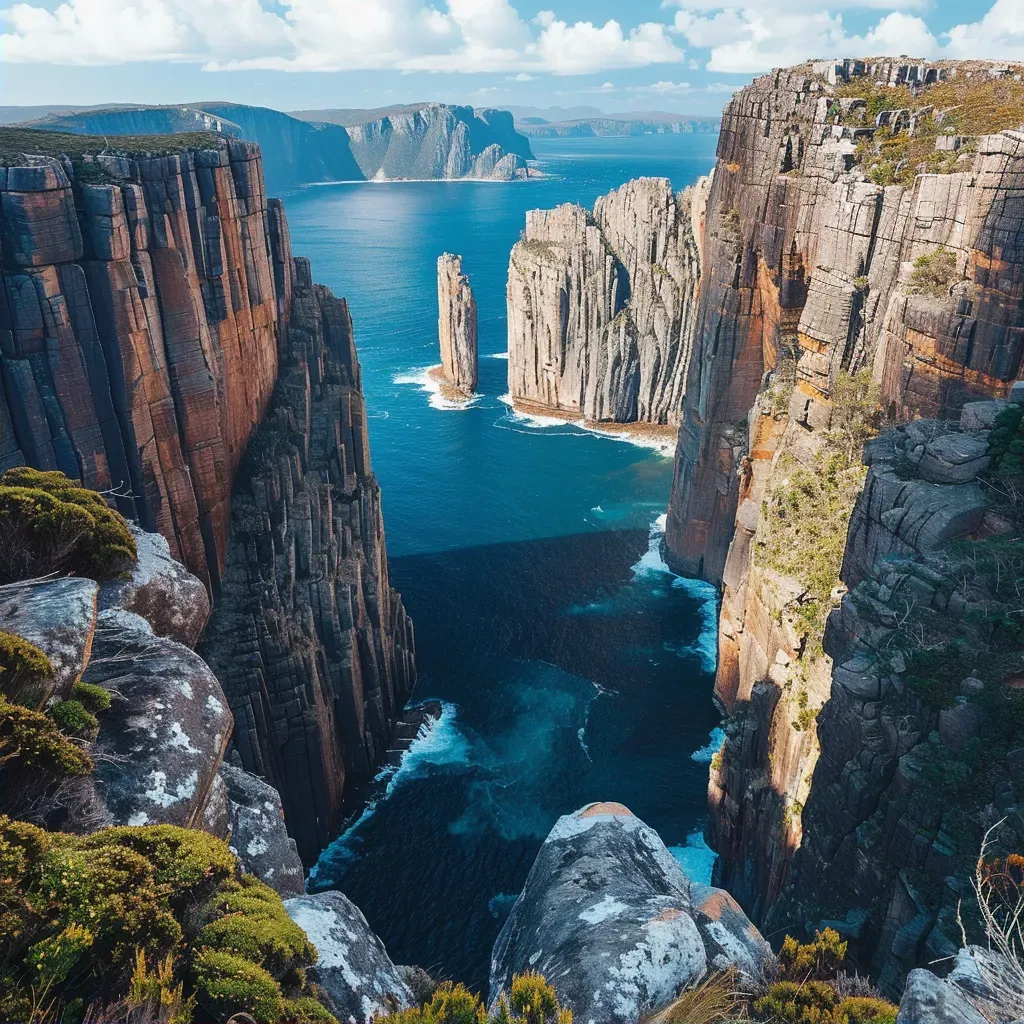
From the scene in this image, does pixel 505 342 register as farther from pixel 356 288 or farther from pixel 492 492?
pixel 492 492

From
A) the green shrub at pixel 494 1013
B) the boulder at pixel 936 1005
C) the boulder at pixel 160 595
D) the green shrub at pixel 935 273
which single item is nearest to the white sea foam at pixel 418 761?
the boulder at pixel 160 595

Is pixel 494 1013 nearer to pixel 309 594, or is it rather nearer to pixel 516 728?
pixel 309 594

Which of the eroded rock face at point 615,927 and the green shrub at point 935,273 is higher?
the green shrub at point 935,273

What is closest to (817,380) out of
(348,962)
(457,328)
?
(348,962)

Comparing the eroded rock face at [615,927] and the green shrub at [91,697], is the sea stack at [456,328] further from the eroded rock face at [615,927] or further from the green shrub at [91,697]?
the green shrub at [91,697]

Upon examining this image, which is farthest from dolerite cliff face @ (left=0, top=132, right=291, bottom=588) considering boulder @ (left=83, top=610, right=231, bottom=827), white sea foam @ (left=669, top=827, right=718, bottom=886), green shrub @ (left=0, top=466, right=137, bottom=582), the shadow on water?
white sea foam @ (left=669, top=827, right=718, bottom=886)

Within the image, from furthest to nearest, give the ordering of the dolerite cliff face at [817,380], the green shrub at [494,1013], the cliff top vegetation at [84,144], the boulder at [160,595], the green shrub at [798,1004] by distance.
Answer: the cliff top vegetation at [84,144], the dolerite cliff face at [817,380], the boulder at [160,595], the green shrub at [798,1004], the green shrub at [494,1013]

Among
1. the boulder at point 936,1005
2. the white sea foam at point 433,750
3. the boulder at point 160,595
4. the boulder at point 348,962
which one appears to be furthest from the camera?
the white sea foam at point 433,750
